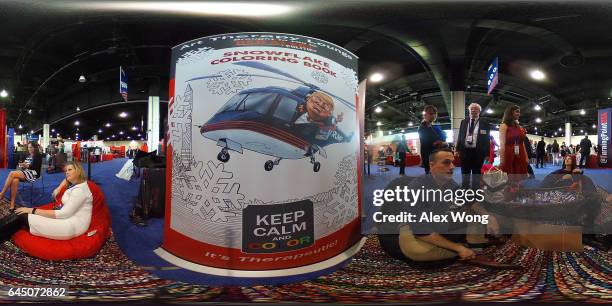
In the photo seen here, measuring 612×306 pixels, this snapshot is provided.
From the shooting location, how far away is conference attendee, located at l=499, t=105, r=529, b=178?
1.12 m

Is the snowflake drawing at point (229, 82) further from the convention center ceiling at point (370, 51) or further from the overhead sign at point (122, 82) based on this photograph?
the overhead sign at point (122, 82)

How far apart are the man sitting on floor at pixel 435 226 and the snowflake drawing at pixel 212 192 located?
27.7 inches

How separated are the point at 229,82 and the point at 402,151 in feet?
2.79

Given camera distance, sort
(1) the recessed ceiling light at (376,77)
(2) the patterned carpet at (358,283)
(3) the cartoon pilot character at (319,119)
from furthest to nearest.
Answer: (1) the recessed ceiling light at (376,77), (3) the cartoon pilot character at (319,119), (2) the patterned carpet at (358,283)

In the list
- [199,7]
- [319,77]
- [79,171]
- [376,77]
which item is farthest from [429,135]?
[79,171]

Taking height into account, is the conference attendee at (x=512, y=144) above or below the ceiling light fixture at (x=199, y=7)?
below

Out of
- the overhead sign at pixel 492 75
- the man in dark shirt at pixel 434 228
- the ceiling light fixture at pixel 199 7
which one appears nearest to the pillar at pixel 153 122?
the ceiling light fixture at pixel 199 7

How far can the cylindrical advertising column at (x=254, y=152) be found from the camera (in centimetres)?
101

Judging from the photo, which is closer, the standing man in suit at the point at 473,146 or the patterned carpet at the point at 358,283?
the patterned carpet at the point at 358,283

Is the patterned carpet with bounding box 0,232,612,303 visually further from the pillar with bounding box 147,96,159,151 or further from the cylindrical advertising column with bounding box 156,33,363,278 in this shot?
the pillar with bounding box 147,96,159,151

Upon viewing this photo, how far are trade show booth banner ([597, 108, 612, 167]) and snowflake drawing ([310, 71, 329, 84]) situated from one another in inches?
52.2

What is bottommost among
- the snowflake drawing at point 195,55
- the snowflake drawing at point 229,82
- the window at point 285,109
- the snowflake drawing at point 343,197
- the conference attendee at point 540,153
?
the snowflake drawing at point 343,197

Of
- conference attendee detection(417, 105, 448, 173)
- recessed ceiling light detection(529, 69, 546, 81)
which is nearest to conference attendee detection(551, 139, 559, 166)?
recessed ceiling light detection(529, 69, 546, 81)

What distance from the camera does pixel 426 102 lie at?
112 centimetres
